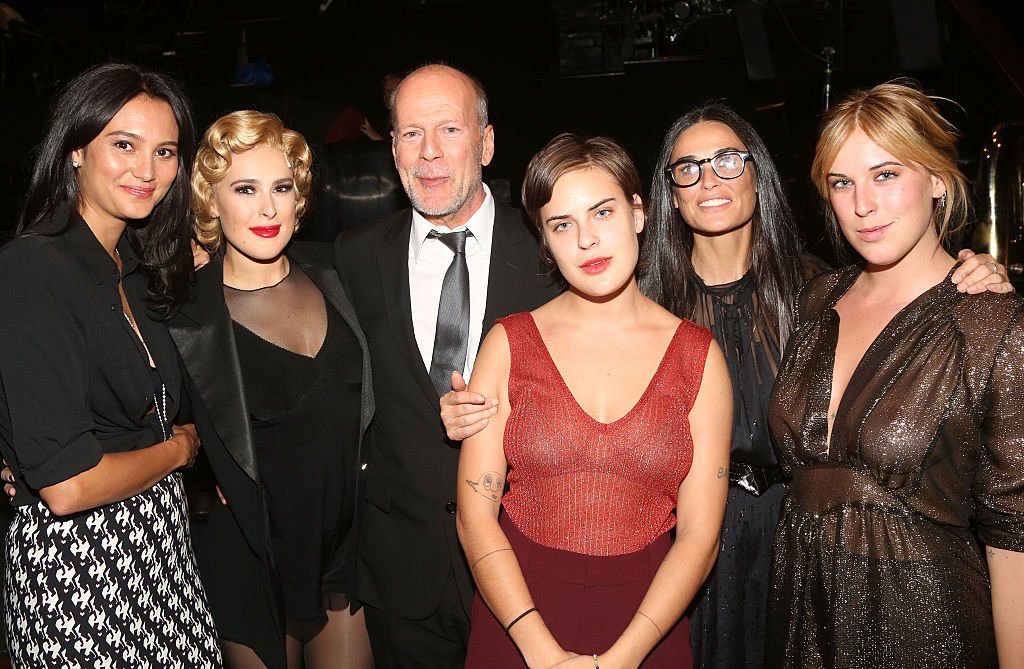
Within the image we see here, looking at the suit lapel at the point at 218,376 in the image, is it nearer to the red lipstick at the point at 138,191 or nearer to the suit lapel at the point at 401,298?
the red lipstick at the point at 138,191

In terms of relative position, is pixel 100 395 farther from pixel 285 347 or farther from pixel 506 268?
pixel 506 268

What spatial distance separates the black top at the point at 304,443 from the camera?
2506 mm

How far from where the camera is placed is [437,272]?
8.57 ft

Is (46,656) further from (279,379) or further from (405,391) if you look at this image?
(405,391)

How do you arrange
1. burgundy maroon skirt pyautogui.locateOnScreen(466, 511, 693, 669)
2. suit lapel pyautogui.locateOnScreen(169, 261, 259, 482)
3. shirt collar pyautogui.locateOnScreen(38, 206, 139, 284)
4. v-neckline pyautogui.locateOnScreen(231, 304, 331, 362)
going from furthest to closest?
v-neckline pyautogui.locateOnScreen(231, 304, 331, 362), suit lapel pyautogui.locateOnScreen(169, 261, 259, 482), shirt collar pyautogui.locateOnScreen(38, 206, 139, 284), burgundy maroon skirt pyautogui.locateOnScreen(466, 511, 693, 669)

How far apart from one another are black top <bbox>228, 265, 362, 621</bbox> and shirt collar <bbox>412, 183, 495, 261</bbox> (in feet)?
1.14

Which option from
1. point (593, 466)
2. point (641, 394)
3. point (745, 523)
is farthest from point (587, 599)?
point (745, 523)

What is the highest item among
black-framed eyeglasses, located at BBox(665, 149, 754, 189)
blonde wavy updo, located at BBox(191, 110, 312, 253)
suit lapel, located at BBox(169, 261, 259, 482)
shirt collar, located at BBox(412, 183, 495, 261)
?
blonde wavy updo, located at BBox(191, 110, 312, 253)

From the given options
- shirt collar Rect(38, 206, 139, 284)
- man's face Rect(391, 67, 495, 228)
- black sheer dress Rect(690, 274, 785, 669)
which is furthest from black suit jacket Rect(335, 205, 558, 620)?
shirt collar Rect(38, 206, 139, 284)

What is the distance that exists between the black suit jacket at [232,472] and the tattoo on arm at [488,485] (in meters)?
0.61

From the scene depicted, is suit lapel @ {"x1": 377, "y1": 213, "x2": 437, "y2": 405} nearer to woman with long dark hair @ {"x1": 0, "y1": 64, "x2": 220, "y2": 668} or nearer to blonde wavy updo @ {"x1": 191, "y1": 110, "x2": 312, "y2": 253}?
blonde wavy updo @ {"x1": 191, "y1": 110, "x2": 312, "y2": 253}

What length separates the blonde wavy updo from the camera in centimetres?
250

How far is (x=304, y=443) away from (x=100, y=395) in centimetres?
58

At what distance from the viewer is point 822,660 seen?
2.04 meters
